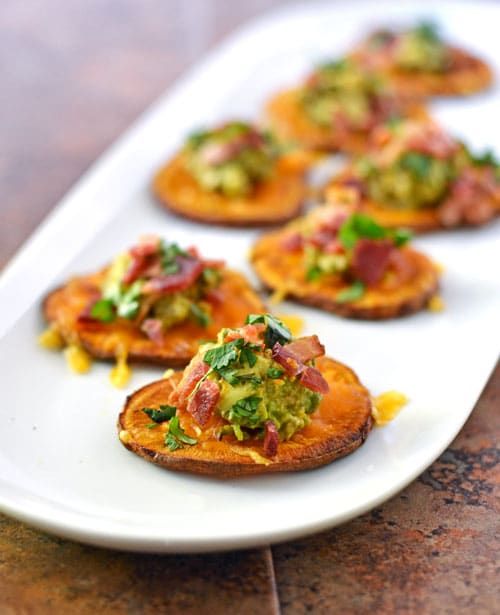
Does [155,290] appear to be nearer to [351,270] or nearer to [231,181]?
[351,270]

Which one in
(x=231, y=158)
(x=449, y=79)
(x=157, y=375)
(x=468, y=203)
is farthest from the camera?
(x=449, y=79)

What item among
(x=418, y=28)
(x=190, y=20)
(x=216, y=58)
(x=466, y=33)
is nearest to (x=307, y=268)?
(x=216, y=58)

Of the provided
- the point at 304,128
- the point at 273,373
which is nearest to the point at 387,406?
the point at 273,373

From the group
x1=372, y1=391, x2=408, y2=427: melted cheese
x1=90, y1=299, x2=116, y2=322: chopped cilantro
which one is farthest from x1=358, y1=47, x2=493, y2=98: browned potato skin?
x1=372, y1=391, x2=408, y2=427: melted cheese

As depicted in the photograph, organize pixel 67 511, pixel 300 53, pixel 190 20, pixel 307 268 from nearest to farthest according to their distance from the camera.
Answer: pixel 67 511, pixel 307 268, pixel 300 53, pixel 190 20

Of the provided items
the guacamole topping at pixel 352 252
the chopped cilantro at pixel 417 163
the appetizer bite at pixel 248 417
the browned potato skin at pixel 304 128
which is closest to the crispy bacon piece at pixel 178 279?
the guacamole topping at pixel 352 252

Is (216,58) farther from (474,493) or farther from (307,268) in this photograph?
(474,493)

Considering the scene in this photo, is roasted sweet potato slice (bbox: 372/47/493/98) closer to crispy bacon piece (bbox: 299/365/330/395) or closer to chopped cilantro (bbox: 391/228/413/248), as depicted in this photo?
chopped cilantro (bbox: 391/228/413/248)
